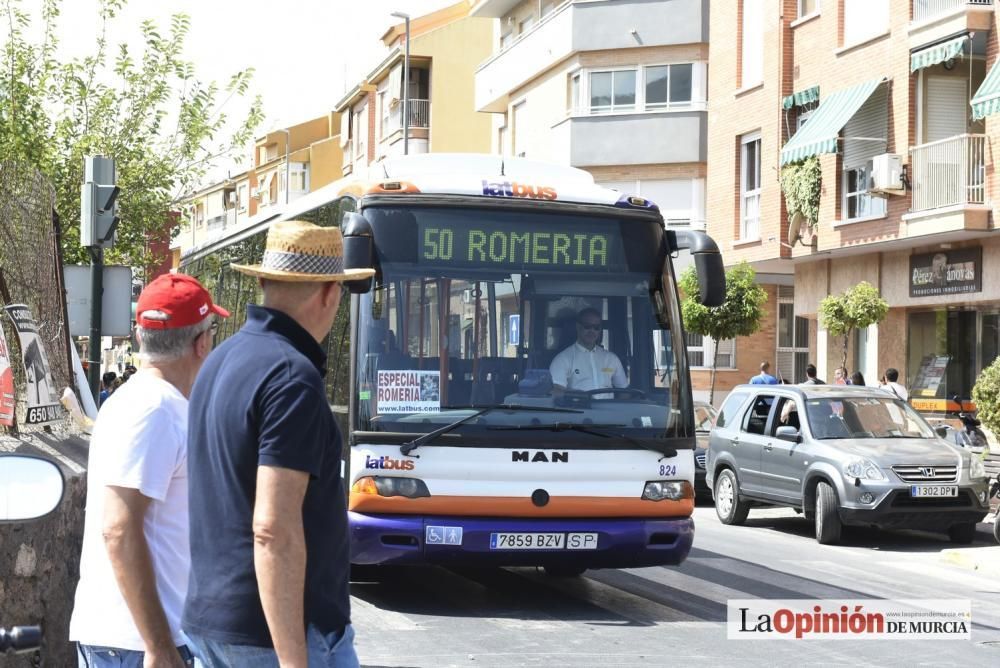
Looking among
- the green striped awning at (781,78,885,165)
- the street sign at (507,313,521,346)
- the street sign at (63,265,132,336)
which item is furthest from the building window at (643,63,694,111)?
the street sign at (507,313,521,346)

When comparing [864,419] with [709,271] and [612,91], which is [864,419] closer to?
[709,271]

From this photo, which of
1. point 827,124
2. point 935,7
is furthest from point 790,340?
point 935,7

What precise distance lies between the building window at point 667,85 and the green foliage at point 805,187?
8263mm

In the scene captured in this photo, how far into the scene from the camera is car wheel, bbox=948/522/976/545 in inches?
648

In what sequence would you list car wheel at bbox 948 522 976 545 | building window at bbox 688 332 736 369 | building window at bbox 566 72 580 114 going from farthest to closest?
building window at bbox 566 72 580 114
building window at bbox 688 332 736 369
car wheel at bbox 948 522 976 545

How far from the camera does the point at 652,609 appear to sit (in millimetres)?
10656

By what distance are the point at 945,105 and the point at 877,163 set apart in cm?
157

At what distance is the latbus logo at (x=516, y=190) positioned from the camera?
10727mm

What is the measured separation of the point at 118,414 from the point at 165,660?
69cm

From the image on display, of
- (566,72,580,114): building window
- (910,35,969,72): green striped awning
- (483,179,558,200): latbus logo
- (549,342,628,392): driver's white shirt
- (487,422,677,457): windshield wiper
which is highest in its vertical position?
(566,72,580,114): building window

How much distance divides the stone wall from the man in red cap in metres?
0.72

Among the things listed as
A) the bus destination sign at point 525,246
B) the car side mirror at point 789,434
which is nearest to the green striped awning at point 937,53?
the car side mirror at point 789,434

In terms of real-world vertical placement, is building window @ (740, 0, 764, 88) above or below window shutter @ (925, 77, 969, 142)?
above

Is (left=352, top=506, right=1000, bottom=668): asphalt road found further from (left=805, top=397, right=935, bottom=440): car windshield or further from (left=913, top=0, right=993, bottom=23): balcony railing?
(left=913, top=0, right=993, bottom=23): balcony railing
